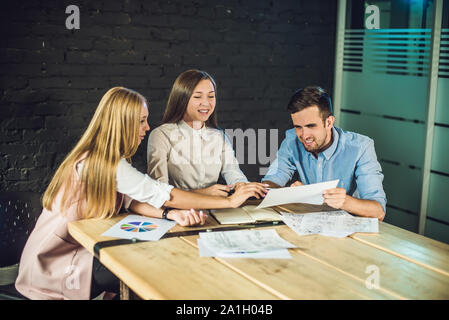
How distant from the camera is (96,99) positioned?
135 inches

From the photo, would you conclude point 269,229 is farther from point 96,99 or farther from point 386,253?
point 96,99

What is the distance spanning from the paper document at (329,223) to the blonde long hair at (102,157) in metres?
0.77

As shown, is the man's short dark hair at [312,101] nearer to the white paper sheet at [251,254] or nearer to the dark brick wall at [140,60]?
the white paper sheet at [251,254]

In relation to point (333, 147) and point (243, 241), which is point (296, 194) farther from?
point (333, 147)

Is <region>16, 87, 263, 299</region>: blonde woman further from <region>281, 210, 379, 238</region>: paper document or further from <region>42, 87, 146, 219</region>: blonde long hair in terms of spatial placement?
<region>281, 210, 379, 238</region>: paper document

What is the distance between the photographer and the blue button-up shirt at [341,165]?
2.61 m

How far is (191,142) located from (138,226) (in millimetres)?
1000

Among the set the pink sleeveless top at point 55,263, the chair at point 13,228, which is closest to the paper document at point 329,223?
the pink sleeveless top at point 55,263

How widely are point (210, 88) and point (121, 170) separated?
3.22 feet

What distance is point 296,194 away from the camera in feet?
6.89

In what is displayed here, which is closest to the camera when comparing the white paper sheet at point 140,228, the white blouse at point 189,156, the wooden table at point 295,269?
the wooden table at point 295,269

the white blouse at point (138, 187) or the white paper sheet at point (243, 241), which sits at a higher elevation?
the white blouse at point (138, 187)

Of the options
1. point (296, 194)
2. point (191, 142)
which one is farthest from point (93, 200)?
point (191, 142)
